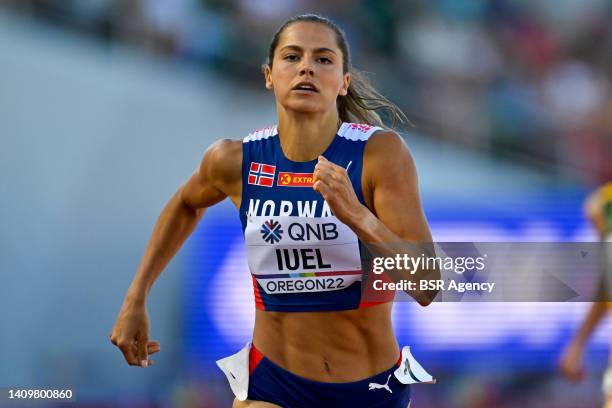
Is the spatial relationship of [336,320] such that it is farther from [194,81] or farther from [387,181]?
[194,81]

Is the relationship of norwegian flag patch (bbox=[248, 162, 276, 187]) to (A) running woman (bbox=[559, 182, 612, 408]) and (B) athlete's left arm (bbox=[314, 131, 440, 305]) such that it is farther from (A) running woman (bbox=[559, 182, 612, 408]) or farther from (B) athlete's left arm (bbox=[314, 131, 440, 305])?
(A) running woman (bbox=[559, 182, 612, 408])

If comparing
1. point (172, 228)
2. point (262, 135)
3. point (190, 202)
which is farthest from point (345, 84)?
point (172, 228)

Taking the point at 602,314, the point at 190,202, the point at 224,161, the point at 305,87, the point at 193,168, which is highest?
the point at 193,168

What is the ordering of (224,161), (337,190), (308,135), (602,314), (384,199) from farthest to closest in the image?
(602,314) → (224,161) → (308,135) → (384,199) → (337,190)

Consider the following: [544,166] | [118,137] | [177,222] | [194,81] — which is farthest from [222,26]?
[177,222]

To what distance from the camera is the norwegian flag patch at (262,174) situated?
3.25 metres

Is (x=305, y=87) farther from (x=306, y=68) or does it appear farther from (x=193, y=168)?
(x=193, y=168)

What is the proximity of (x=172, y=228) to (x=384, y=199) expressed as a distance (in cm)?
94

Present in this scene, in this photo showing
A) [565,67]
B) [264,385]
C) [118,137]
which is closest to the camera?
[264,385]

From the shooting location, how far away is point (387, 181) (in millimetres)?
3041

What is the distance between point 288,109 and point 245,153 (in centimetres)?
22

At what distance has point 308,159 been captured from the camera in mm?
3254

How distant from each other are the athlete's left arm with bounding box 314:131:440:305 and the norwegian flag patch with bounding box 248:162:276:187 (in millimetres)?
332

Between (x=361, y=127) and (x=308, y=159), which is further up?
(x=361, y=127)
